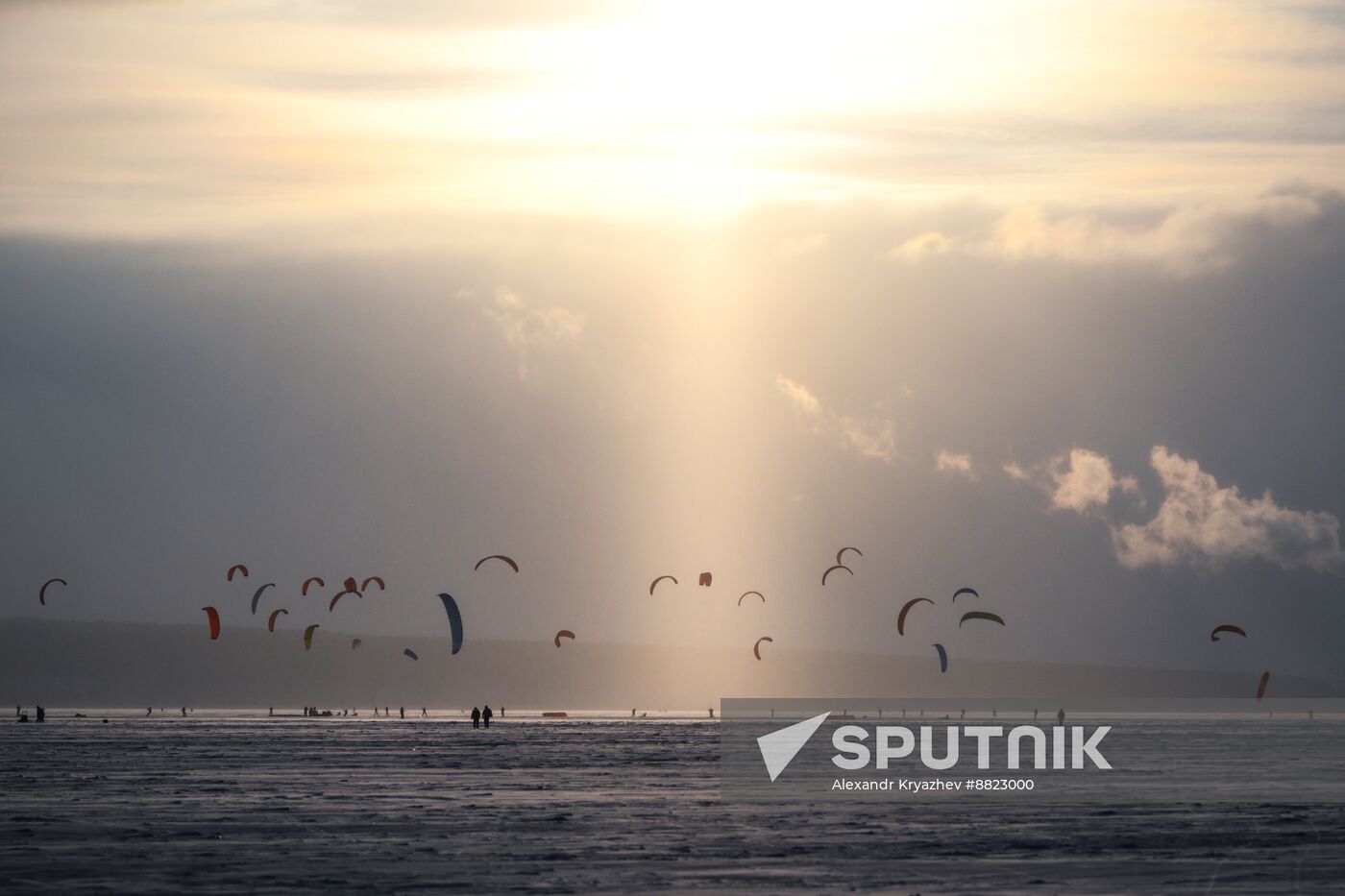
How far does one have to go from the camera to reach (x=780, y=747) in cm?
9588

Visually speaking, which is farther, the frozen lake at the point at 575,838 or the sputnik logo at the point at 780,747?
the sputnik logo at the point at 780,747

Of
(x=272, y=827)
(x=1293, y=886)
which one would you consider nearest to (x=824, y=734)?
(x=272, y=827)

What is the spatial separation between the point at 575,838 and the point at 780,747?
56118 mm

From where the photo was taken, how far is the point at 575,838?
40.9m

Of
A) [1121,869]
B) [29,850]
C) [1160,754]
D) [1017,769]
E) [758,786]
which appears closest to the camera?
[1121,869]

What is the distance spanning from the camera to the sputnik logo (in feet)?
242

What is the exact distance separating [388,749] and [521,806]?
42.5m

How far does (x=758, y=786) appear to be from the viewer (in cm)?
5906

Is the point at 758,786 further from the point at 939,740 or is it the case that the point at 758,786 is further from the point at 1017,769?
the point at 939,740

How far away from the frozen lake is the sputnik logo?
6042 mm

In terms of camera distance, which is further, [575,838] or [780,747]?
[780,747]

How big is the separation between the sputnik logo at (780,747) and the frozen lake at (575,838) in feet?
19.8

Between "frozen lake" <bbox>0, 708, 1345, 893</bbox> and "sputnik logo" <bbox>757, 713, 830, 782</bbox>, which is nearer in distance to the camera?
"frozen lake" <bbox>0, 708, 1345, 893</bbox>

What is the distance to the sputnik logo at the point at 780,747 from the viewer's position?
73.8 m
